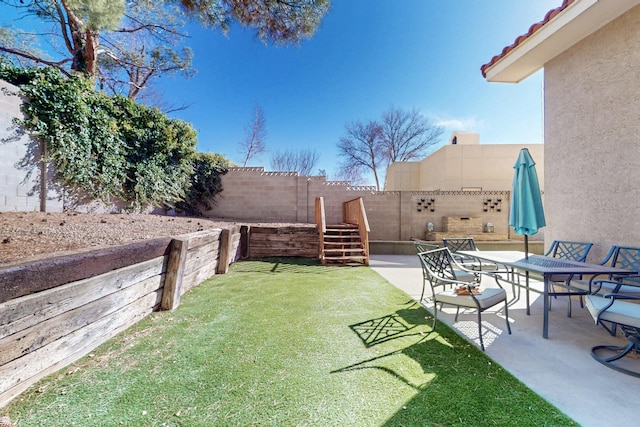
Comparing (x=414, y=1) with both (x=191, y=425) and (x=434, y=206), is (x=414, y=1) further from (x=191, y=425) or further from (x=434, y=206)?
(x=191, y=425)

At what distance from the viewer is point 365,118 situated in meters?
21.3

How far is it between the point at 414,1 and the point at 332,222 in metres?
7.56

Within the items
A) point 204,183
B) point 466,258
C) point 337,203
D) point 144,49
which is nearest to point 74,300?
point 466,258

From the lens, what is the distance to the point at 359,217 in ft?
23.2

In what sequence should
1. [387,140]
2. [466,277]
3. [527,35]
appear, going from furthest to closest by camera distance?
[387,140], [527,35], [466,277]

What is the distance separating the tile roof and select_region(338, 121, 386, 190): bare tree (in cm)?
1775

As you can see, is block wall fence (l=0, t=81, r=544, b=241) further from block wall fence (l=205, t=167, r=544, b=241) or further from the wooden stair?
the wooden stair

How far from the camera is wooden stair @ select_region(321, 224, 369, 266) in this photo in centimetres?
632

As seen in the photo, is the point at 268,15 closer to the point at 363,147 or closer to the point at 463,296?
the point at 463,296

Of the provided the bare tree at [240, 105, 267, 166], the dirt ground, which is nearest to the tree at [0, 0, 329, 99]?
the dirt ground

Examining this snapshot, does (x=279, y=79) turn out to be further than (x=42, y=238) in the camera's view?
Yes

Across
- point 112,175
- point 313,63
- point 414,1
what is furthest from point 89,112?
point 414,1

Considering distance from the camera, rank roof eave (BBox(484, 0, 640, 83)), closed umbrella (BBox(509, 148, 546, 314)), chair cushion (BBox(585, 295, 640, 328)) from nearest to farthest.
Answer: chair cushion (BBox(585, 295, 640, 328)) → roof eave (BBox(484, 0, 640, 83)) → closed umbrella (BBox(509, 148, 546, 314))

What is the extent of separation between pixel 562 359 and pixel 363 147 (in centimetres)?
2171
